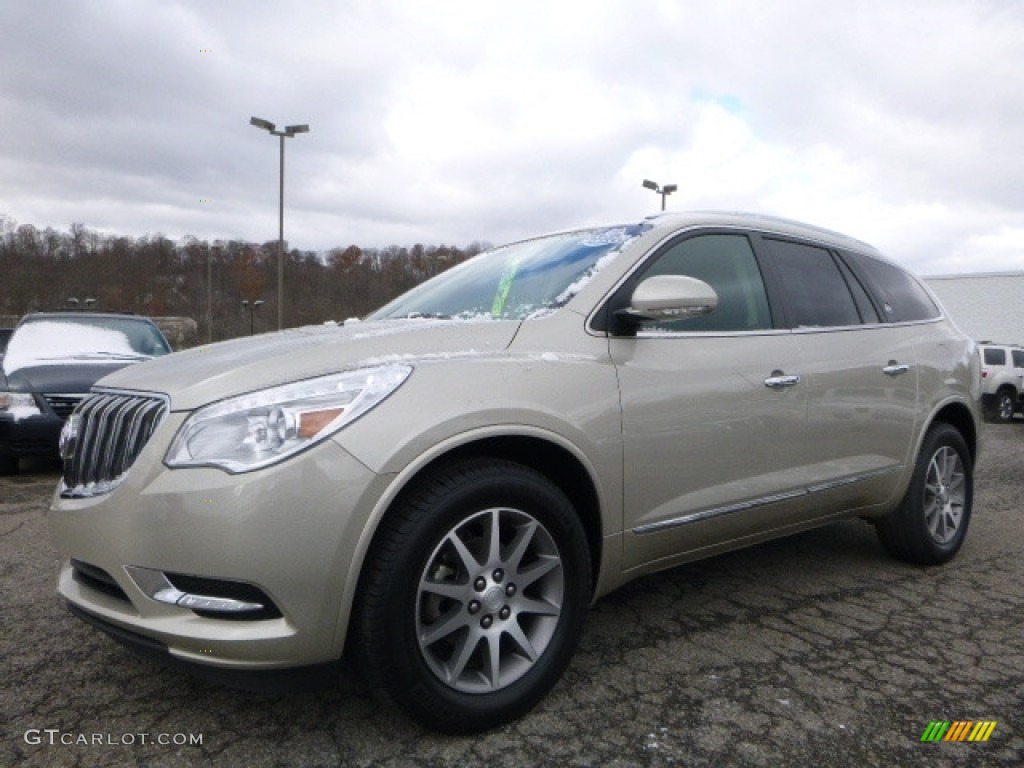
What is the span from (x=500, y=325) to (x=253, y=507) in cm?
99

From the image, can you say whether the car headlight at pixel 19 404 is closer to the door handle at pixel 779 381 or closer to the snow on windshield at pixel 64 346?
the snow on windshield at pixel 64 346

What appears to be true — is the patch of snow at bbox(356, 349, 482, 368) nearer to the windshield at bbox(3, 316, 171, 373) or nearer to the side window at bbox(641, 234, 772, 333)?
the side window at bbox(641, 234, 772, 333)

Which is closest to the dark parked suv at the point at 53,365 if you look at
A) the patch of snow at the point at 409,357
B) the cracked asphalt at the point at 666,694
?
the cracked asphalt at the point at 666,694

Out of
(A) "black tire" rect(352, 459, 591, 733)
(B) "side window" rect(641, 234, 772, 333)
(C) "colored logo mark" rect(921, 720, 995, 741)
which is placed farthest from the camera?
(B) "side window" rect(641, 234, 772, 333)

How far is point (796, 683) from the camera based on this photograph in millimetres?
2502

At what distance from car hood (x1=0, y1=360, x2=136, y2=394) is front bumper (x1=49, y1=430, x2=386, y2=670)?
492cm

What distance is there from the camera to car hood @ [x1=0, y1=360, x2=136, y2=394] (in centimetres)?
616

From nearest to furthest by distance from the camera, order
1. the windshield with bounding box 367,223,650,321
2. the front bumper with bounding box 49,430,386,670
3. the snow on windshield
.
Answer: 1. the front bumper with bounding box 49,430,386,670
2. the windshield with bounding box 367,223,650,321
3. the snow on windshield

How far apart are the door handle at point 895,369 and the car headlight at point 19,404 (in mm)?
6132

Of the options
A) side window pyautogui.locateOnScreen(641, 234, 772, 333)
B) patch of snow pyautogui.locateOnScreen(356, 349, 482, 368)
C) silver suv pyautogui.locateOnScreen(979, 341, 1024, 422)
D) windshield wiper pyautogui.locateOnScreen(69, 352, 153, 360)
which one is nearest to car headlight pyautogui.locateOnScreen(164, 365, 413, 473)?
patch of snow pyautogui.locateOnScreen(356, 349, 482, 368)

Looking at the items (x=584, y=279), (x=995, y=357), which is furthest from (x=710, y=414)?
(x=995, y=357)

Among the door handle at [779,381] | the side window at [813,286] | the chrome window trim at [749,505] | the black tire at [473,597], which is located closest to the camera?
the black tire at [473,597]

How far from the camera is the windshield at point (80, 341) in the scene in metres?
6.76

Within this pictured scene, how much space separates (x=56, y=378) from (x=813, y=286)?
19.6ft
